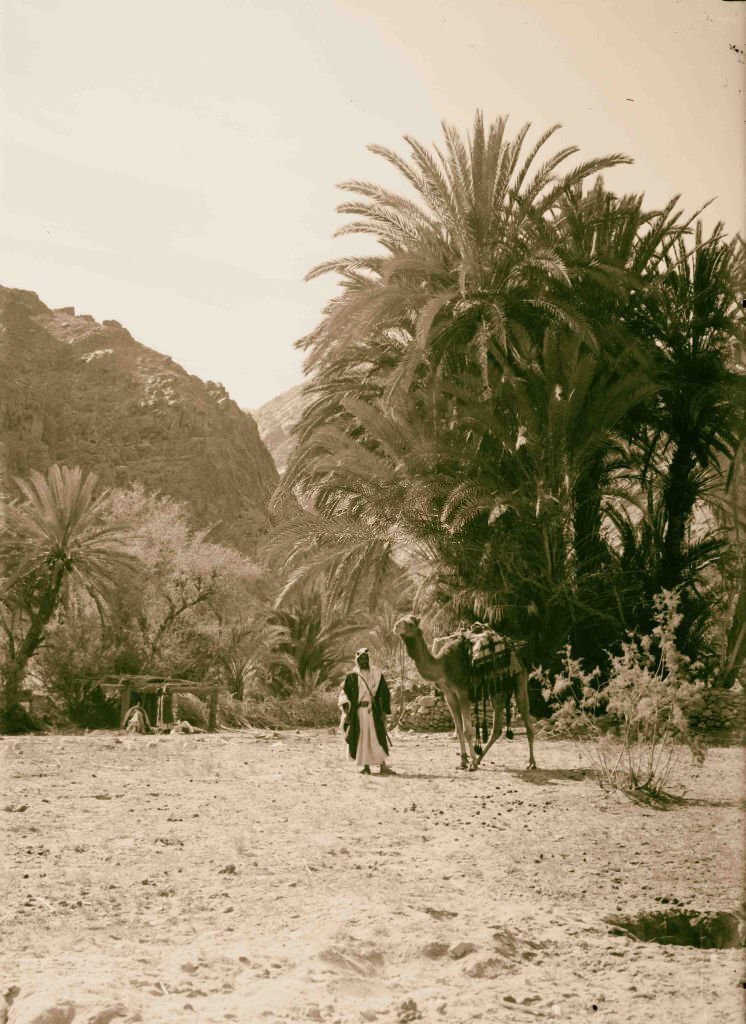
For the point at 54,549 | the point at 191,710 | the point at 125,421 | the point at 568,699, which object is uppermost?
the point at 125,421

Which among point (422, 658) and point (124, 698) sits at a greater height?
point (422, 658)

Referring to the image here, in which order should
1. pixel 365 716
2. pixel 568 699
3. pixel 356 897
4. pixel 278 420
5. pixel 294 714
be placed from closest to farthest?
pixel 356 897, pixel 568 699, pixel 365 716, pixel 294 714, pixel 278 420

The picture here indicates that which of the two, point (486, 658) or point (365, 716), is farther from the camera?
point (486, 658)

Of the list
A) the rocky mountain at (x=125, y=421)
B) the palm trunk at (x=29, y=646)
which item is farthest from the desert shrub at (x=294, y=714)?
the rocky mountain at (x=125, y=421)

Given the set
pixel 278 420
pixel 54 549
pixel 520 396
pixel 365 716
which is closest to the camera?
pixel 365 716

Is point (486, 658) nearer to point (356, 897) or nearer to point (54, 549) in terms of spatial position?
point (356, 897)

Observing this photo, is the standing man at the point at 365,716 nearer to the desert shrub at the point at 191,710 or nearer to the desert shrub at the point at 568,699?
the desert shrub at the point at 568,699

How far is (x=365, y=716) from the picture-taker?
12227 mm

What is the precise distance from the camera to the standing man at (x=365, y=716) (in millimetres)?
12172

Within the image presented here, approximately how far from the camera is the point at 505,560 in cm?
1838

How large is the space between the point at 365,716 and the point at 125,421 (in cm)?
5467

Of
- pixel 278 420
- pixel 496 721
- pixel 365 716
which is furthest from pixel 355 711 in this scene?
pixel 278 420

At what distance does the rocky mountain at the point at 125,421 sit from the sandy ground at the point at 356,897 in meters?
47.8

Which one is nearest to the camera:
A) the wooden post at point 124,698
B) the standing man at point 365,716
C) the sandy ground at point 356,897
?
the sandy ground at point 356,897
